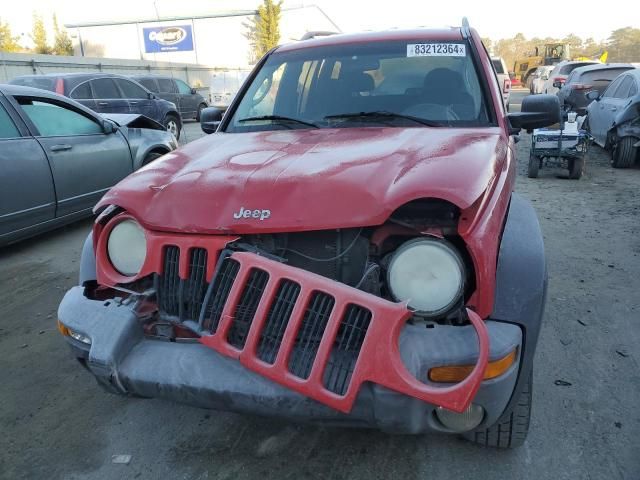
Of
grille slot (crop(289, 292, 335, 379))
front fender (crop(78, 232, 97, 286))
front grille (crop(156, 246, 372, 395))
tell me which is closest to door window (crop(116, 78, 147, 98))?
front fender (crop(78, 232, 97, 286))

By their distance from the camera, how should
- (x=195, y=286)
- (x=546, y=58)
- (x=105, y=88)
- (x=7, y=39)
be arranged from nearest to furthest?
(x=195, y=286), (x=105, y=88), (x=546, y=58), (x=7, y=39)

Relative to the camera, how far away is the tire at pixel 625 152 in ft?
28.2

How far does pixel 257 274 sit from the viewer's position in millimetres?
1958

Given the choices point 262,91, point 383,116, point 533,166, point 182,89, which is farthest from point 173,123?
point 383,116

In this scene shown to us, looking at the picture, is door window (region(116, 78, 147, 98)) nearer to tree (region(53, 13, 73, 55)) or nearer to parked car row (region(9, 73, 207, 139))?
parked car row (region(9, 73, 207, 139))

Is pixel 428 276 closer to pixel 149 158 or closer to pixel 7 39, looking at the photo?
pixel 149 158

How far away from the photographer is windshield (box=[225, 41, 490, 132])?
10.0ft

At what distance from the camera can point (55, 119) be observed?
562cm

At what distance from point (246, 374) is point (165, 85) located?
17.0 m

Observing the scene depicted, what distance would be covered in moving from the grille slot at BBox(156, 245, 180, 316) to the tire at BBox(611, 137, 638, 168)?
8789mm

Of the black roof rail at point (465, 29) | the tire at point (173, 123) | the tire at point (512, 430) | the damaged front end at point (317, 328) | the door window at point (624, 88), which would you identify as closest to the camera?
the damaged front end at point (317, 328)

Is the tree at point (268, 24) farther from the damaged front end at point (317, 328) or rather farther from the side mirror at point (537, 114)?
the damaged front end at point (317, 328)

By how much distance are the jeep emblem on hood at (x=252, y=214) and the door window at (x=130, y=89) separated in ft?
39.6

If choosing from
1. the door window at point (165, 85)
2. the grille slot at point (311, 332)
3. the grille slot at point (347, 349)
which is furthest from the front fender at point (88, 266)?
the door window at point (165, 85)
